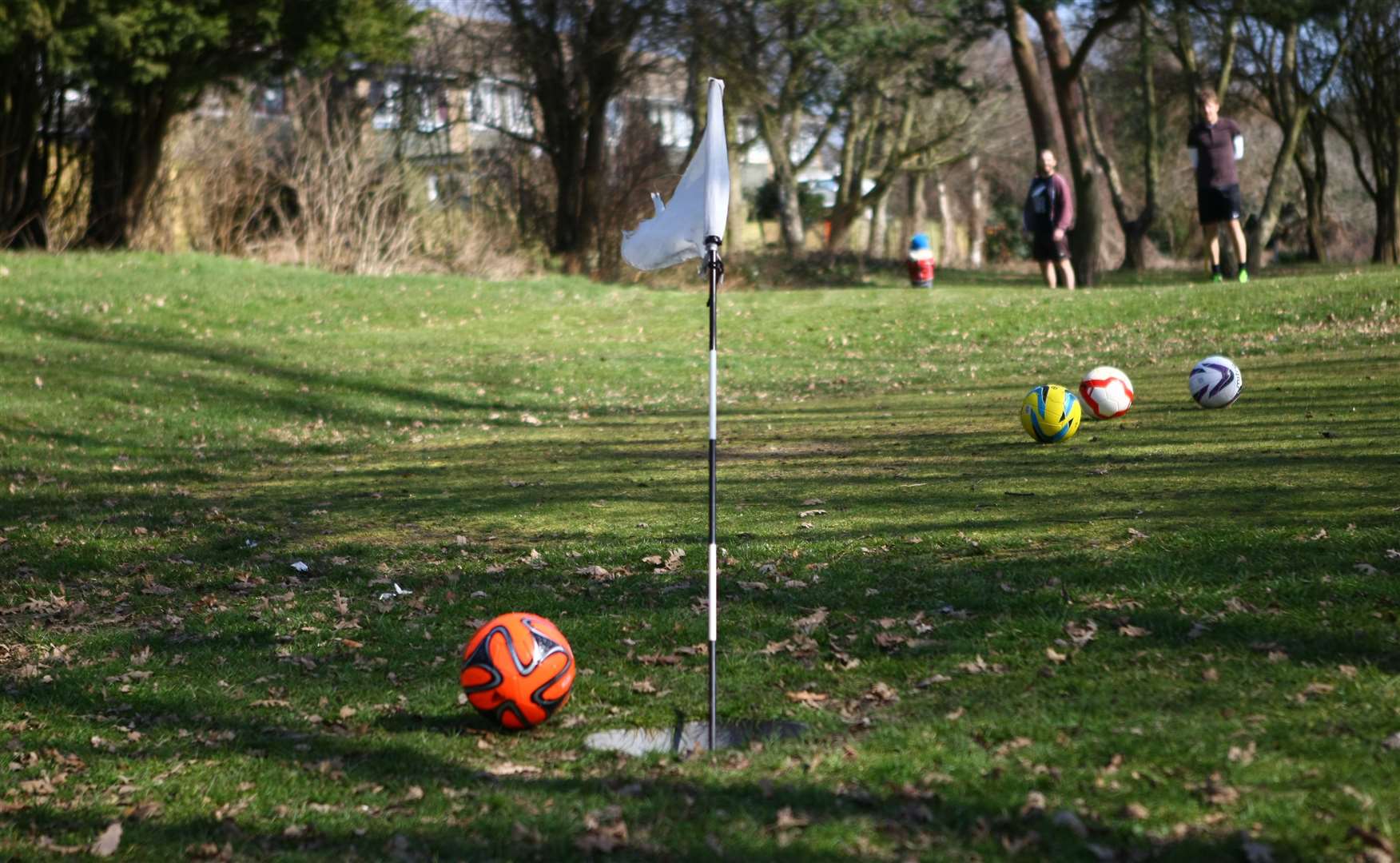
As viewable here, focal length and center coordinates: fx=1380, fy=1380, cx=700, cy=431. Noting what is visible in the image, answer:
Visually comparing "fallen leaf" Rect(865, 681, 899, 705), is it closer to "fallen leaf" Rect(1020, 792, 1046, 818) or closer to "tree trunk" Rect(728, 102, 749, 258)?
"fallen leaf" Rect(1020, 792, 1046, 818)

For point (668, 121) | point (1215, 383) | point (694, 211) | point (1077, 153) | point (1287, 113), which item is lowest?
point (1215, 383)

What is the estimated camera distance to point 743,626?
6.77 m

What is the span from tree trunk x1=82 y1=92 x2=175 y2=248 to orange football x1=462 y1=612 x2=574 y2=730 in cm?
2449

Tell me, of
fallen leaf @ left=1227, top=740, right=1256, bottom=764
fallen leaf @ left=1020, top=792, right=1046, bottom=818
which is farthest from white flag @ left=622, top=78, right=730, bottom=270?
fallen leaf @ left=1227, top=740, right=1256, bottom=764

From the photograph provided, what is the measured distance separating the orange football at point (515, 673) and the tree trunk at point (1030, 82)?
25.3m

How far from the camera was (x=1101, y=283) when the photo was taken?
103 feet

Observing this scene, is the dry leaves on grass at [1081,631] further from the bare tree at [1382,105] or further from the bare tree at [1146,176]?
the bare tree at [1382,105]

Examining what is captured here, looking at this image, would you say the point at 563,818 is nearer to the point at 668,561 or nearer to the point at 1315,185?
the point at 668,561

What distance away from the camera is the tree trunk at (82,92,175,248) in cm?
2734

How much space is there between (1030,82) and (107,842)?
27817 mm

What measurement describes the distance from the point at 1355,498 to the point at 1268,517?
0.63 m

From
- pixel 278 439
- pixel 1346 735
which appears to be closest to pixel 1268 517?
pixel 1346 735

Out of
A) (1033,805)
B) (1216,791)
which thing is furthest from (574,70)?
(1216,791)

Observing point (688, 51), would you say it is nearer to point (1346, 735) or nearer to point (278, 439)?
point (278, 439)
